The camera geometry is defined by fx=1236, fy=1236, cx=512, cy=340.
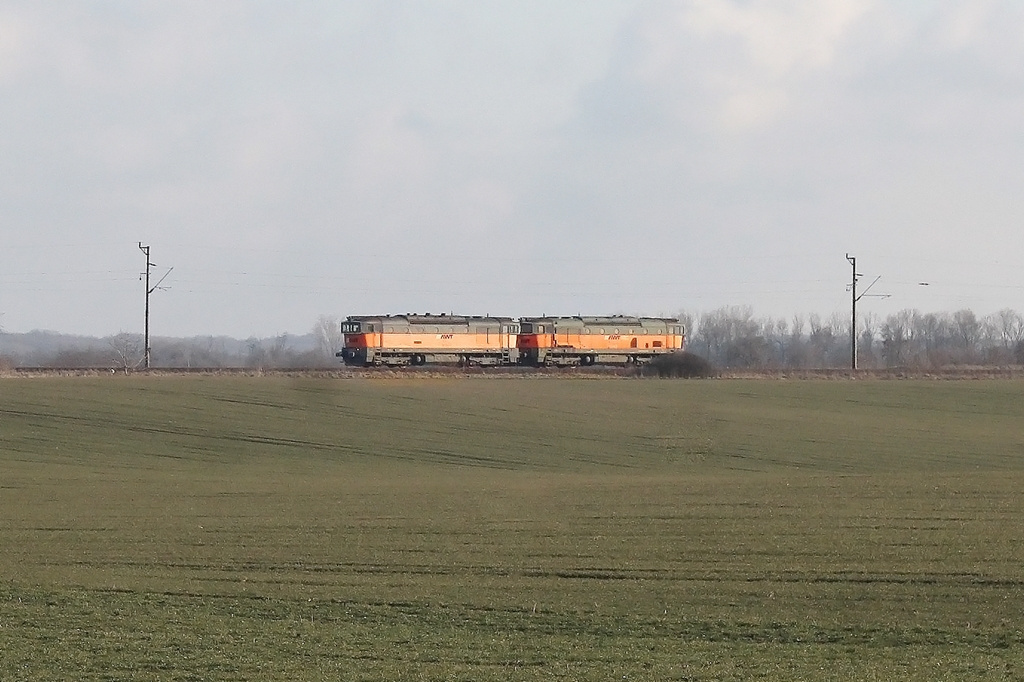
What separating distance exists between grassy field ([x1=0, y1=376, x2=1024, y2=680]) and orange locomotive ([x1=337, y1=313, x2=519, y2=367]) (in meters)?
14.2

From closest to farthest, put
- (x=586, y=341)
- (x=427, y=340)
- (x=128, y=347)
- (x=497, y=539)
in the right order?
(x=497, y=539) → (x=427, y=340) → (x=586, y=341) → (x=128, y=347)

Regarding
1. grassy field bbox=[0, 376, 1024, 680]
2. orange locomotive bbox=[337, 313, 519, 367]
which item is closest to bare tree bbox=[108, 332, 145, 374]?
orange locomotive bbox=[337, 313, 519, 367]

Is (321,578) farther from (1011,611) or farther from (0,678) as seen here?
(1011,611)

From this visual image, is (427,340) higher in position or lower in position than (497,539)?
higher

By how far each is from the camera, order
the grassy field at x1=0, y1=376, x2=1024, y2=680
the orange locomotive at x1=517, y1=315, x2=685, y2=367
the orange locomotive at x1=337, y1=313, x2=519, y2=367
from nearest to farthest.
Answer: the grassy field at x1=0, y1=376, x2=1024, y2=680 < the orange locomotive at x1=337, y1=313, x2=519, y2=367 < the orange locomotive at x1=517, y1=315, x2=685, y2=367

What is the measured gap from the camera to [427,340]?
62.1 m

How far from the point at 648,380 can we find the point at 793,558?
34.8m

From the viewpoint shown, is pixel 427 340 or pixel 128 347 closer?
pixel 427 340

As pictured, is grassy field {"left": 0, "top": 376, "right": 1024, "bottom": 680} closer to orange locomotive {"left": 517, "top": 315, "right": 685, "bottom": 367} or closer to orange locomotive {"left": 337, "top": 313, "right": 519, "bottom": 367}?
orange locomotive {"left": 337, "top": 313, "right": 519, "bottom": 367}

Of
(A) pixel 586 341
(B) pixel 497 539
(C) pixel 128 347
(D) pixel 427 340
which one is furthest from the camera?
(C) pixel 128 347

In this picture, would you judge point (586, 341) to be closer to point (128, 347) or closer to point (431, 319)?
point (431, 319)

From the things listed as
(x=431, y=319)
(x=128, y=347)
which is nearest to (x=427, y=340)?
(x=431, y=319)

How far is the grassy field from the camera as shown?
514 inches

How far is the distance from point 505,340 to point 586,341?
14.7 feet
